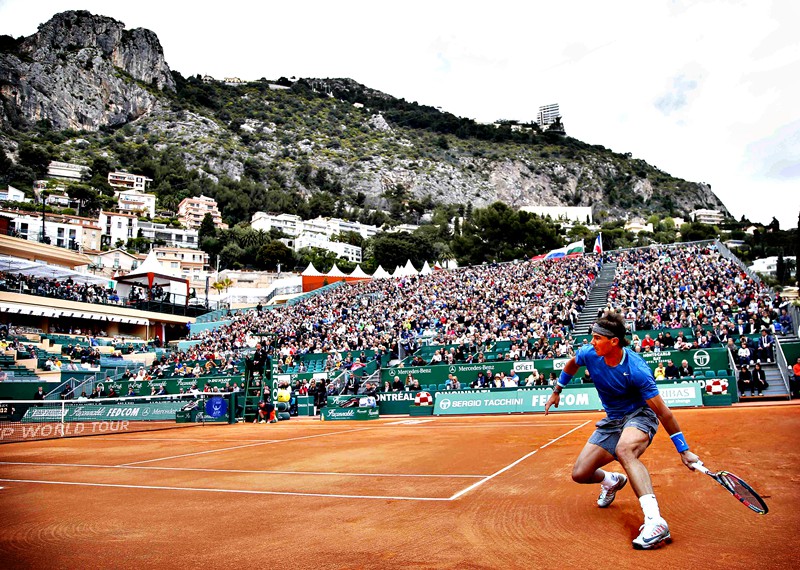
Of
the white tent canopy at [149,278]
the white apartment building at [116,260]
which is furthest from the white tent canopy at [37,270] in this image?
the white apartment building at [116,260]

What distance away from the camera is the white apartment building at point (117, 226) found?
5005 inches

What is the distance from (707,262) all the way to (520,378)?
697 inches

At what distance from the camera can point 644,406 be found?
5.70 m

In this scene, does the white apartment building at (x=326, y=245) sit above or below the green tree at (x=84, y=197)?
below

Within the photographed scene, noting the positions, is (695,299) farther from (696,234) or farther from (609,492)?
(696,234)

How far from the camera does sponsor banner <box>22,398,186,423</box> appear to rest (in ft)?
84.3

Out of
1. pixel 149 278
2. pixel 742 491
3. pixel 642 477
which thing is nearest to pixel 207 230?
pixel 149 278

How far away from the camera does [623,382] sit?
5641mm

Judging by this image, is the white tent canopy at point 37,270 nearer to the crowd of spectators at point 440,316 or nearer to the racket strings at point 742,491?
the crowd of spectators at point 440,316

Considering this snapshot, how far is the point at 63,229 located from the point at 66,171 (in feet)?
200

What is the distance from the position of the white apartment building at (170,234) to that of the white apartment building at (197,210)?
1492 cm

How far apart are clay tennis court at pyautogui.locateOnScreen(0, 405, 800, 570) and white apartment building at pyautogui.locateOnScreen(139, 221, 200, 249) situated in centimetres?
12926

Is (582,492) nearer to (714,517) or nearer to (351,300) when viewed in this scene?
(714,517)

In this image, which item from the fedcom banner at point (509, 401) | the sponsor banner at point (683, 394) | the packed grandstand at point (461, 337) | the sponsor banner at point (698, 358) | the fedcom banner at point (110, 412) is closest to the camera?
Result: the sponsor banner at point (683, 394)
